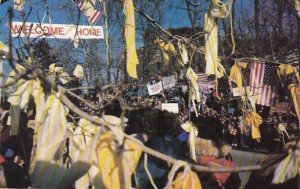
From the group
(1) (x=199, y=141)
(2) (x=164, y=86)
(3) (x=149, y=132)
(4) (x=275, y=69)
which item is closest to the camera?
(3) (x=149, y=132)

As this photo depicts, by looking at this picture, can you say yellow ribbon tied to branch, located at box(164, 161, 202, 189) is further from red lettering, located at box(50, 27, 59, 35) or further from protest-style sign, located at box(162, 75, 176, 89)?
protest-style sign, located at box(162, 75, 176, 89)

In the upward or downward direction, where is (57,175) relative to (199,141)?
upward

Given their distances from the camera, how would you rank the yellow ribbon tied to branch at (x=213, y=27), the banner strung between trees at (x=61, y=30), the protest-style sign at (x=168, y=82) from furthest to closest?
the protest-style sign at (x=168, y=82) < the banner strung between trees at (x=61, y=30) < the yellow ribbon tied to branch at (x=213, y=27)

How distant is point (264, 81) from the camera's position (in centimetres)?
475

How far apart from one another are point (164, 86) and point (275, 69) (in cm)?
324

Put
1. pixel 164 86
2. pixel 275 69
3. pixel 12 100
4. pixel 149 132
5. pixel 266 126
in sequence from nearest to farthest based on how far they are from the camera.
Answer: pixel 12 100, pixel 149 132, pixel 275 69, pixel 164 86, pixel 266 126

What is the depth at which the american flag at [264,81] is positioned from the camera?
4.50m

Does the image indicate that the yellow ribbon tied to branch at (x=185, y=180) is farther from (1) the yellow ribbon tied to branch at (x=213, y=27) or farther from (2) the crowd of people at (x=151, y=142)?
(1) the yellow ribbon tied to branch at (x=213, y=27)

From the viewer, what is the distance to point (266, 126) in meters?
8.37

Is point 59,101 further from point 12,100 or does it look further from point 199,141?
point 199,141

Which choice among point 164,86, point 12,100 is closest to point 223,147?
point 12,100

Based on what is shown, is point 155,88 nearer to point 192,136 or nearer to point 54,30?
point 54,30

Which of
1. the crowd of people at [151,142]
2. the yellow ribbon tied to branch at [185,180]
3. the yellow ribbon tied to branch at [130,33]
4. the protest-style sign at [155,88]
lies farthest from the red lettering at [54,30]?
A: the protest-style sign at [155,88]

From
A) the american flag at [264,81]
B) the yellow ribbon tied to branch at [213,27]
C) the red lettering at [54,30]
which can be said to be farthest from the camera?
the american flag at [264,81]
